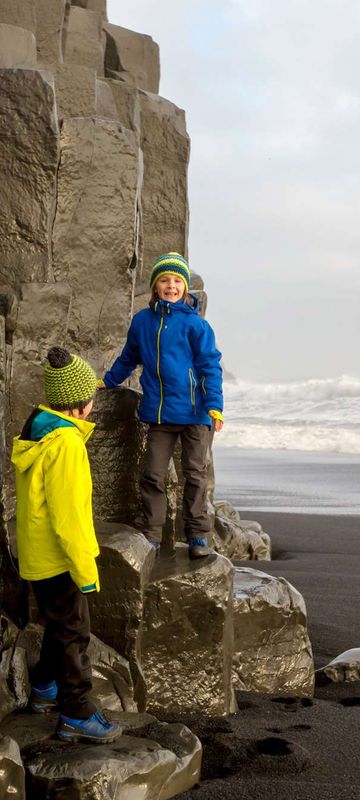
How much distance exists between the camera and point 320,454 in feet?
79.6

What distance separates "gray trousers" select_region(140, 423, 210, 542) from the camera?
4.48 meters

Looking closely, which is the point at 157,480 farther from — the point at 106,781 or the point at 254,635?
the point at 106,781

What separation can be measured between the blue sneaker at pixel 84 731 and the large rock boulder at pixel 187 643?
811 mm

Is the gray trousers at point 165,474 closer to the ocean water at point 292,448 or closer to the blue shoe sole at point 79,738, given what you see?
the blue shoe sole at point 79,738

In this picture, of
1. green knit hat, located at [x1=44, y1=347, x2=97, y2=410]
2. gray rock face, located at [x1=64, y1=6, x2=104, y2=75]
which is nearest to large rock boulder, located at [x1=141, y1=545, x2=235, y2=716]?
green knit hat, located at [x1=44, y1=347, x2=97, y2=410]

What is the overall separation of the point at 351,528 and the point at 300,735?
6.44 m

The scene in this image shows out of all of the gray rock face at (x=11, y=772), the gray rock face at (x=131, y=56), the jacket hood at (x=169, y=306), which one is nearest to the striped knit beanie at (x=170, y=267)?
the jacket hood at (x=169, y=306)

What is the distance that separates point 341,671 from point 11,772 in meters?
2.42

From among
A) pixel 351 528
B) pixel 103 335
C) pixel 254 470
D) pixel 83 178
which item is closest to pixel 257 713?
pixel 103 335

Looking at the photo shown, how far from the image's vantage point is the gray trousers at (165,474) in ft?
14.7

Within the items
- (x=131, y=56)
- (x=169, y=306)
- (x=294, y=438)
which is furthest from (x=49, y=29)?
(x=294, y=438)

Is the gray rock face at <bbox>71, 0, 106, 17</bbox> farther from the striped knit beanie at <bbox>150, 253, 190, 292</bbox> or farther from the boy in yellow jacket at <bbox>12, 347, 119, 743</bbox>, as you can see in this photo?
the boy in yellow jacket at <bbox>12, 347, 119, 743</bbox>

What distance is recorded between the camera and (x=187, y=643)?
4102 millimetres

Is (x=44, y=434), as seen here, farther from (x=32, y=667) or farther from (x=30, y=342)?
(x=30, y=342)
